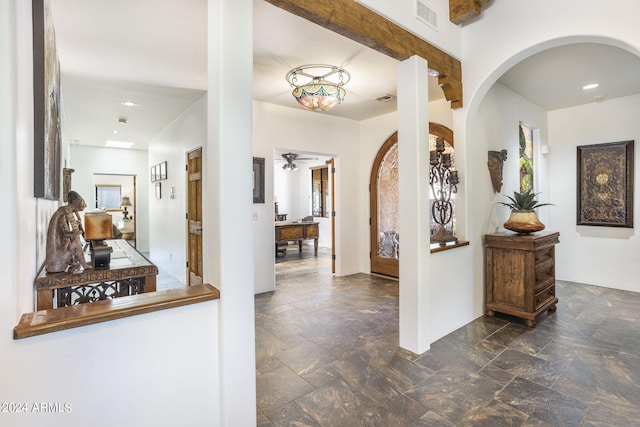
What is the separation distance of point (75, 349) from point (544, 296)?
160 inches

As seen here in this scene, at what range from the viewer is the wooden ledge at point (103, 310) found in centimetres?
116

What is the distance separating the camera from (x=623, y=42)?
7.49 feet

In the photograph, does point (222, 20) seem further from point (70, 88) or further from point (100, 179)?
point (100, 179)

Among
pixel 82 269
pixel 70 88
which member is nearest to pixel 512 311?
pixel 82 269

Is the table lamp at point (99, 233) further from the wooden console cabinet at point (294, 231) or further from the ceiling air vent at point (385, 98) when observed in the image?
the wooden console cabinet at point (294, 231)

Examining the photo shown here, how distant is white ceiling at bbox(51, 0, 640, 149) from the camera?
2.45m

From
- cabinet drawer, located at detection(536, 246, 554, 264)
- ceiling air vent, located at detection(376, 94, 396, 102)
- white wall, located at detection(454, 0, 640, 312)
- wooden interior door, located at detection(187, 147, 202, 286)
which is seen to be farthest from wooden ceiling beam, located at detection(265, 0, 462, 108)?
wooden interior door, located at detection(187, 147, 202, 286)

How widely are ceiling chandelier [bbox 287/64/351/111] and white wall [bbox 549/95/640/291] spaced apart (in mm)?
3849

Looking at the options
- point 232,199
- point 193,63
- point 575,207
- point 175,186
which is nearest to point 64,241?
point 232,199

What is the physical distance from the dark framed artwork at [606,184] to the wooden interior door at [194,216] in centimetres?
563

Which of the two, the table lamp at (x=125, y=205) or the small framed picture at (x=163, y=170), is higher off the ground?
the small framed picture at (x=163, y=170)

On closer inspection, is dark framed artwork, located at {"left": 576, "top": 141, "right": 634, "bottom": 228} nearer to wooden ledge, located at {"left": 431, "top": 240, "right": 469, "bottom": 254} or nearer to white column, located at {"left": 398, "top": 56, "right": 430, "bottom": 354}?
wooden ledge, located at {"left": 431, "top": 240, "right": 469, "bottom": 254}

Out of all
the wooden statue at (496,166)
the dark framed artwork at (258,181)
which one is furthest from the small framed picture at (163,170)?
the wooden statue at (496,166)

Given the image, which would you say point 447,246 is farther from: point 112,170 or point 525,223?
point 112,170
